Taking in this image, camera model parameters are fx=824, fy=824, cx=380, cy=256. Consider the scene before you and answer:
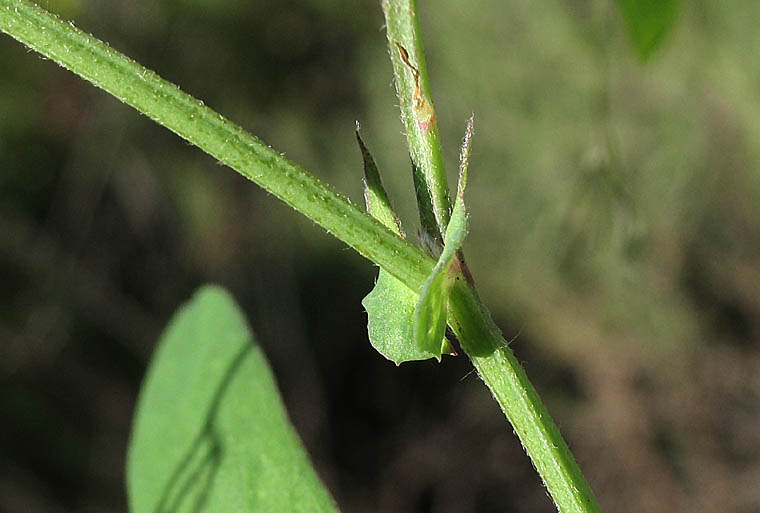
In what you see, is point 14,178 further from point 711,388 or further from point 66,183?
point 711,388

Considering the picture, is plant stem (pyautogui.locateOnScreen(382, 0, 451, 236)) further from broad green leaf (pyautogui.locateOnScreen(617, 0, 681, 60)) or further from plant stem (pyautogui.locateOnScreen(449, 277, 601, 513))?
broad green leaf (pyautogui.locateOnScreen(617, 0, 681, 60))

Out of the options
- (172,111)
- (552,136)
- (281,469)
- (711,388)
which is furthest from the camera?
(711,388)

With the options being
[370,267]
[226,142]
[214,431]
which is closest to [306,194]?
[226,142]

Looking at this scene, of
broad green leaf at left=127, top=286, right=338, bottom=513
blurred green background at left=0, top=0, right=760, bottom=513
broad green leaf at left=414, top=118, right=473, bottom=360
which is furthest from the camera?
blurred green background at left=0, top=0, right=760, bottom=513

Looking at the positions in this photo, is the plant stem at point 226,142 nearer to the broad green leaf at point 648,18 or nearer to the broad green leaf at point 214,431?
the broad green leaf at point 214,431

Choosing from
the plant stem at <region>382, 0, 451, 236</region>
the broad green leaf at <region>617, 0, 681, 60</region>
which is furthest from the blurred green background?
the plant stem at <region>382, 0, 451, 236</region>

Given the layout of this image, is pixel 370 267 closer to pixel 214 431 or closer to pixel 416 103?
pixel 214 431

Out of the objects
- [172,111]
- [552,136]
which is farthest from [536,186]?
[172,111]
